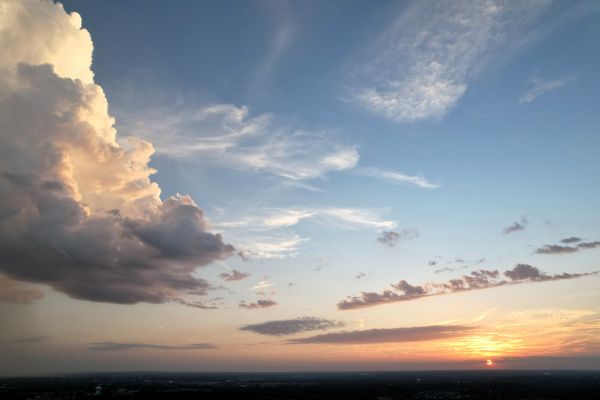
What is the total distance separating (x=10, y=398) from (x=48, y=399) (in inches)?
700

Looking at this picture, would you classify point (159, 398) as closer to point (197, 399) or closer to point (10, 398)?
point (197, 399)

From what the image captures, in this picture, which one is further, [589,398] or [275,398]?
[275,398]

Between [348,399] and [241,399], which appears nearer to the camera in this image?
[241,399]

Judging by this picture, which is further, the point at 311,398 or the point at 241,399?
the point at 311,398

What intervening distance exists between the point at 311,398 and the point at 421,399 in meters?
43.2

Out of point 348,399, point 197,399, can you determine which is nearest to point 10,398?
point 197,399

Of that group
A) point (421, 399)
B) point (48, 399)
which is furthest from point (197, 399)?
point (421, 399)

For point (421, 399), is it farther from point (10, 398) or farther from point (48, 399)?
point (10, 398)

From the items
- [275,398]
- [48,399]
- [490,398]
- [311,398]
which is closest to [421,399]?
[490,398]

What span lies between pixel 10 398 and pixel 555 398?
688 ft

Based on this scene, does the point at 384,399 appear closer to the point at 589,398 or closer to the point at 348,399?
the point at 348,399

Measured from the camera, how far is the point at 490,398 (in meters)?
173

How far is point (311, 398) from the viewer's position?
177 metres

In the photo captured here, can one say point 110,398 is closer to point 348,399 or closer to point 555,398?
point 348,399
